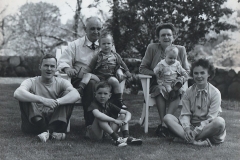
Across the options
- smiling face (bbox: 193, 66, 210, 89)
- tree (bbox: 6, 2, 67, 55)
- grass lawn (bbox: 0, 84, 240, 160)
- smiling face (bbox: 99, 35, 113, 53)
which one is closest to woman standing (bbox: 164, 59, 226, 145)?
smiling face (bbox: 193, 66, 210, 89)

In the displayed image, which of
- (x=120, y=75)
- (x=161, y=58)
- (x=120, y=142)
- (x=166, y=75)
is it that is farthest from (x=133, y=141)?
(x=161, y=58)

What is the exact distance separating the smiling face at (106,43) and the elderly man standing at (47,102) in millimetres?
586

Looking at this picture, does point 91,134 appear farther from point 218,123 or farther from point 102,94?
point 218,123

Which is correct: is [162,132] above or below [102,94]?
below

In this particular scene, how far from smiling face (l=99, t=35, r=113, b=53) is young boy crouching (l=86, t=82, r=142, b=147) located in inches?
20.6

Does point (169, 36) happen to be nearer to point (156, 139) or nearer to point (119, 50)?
point (156, 139)

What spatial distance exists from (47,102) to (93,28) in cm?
119

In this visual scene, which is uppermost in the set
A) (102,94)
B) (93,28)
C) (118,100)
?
(93,28)

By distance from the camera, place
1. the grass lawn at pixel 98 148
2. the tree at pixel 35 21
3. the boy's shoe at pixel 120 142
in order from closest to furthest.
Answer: the grass lawn at pixel 98 148 → the boy's shoe at pixel 120 142 → the tree at pixel 35 21

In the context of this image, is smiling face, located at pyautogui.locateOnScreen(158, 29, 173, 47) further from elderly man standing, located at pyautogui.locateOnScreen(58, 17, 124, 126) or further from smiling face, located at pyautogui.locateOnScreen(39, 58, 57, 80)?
smiling face, located at pyautogui.locateOnScreen(39, 58, 57, 80)

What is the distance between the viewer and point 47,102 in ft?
10.5

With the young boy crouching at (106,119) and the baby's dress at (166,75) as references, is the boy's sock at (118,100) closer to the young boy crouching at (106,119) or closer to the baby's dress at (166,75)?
the young boy crouching at (106,119)

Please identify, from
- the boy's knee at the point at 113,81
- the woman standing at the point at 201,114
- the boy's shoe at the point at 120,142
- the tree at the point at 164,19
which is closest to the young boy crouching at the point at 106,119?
the boy's shoe at the point at 120,142

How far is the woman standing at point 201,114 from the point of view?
10.7 ft
